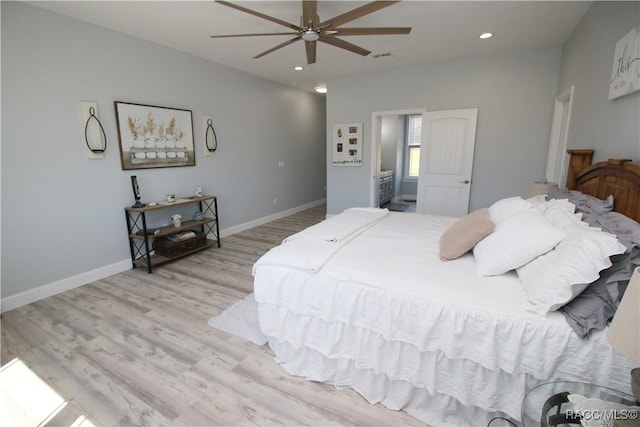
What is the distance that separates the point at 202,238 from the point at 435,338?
3445 mm

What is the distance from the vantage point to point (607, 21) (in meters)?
2.24

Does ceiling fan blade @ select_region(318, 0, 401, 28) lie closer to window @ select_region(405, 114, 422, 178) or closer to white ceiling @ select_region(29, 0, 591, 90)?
white ceiling @ select_region(29, 0, 591, 90)

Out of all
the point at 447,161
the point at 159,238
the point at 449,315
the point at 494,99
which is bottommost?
the point at 159,238

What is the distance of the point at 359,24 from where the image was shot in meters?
3.09

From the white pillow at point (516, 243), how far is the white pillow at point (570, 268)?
0.28 feet

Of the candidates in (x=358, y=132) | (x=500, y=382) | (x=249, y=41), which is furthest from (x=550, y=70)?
(x=500, y=382)

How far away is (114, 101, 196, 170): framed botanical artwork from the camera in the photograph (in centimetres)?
335

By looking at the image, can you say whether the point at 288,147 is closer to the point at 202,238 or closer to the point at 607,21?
the point at 202,238

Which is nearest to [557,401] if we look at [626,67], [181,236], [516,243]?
[516,243]

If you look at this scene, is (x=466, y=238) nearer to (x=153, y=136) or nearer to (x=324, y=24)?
(x=324, y=24)

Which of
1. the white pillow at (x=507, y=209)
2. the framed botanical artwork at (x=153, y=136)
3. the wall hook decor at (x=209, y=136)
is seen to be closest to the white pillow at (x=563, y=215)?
the white pillow at (x=507, y=209)

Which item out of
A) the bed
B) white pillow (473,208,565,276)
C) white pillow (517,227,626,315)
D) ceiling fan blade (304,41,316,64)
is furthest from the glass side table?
ceiling fan blade (304,41,316,64)

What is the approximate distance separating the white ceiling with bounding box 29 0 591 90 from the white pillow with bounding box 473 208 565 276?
7.30ft

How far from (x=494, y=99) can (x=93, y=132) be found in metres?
5.17
